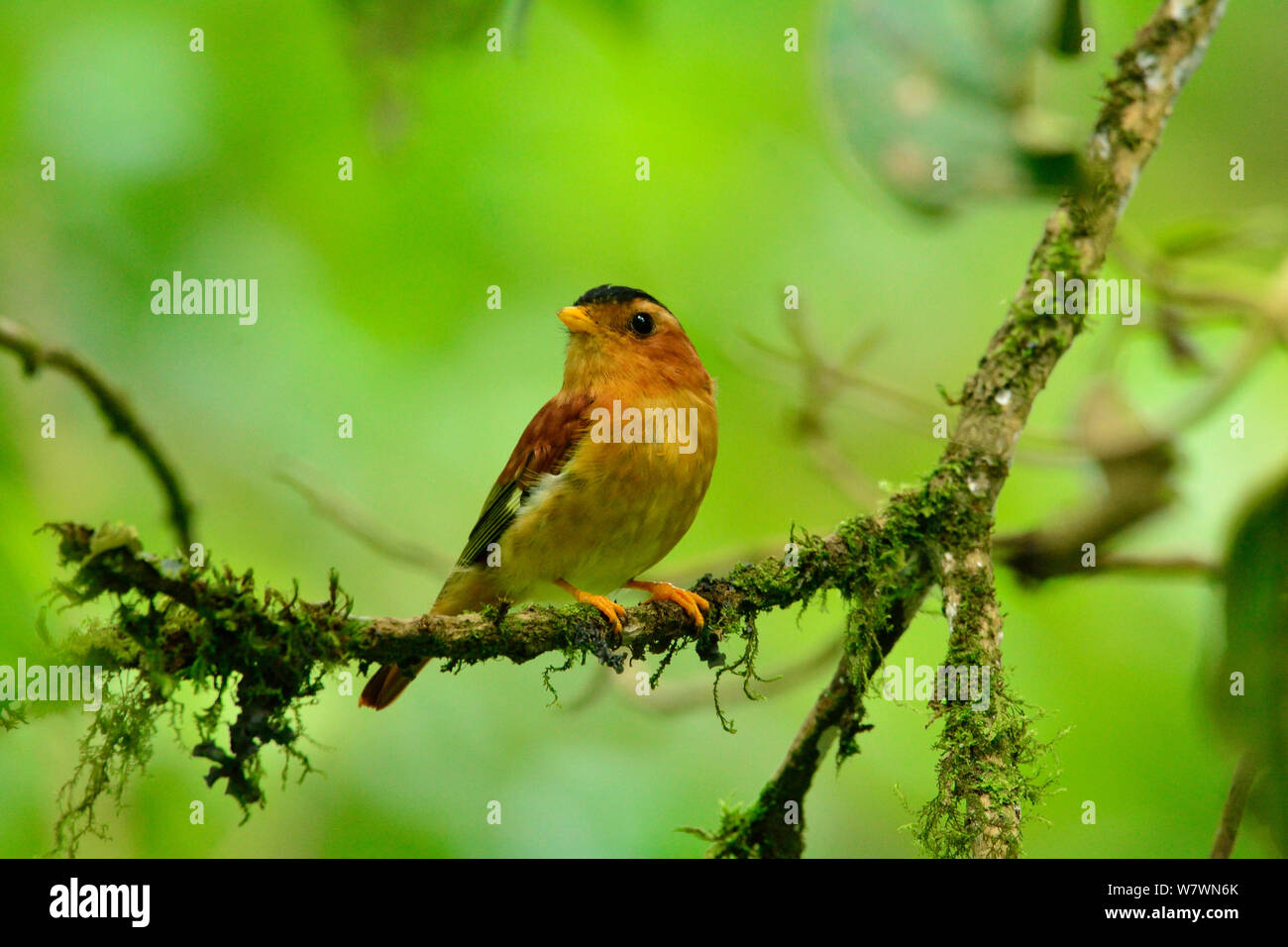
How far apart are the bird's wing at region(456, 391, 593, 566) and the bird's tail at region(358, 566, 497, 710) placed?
53 mm

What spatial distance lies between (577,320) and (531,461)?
495 mm

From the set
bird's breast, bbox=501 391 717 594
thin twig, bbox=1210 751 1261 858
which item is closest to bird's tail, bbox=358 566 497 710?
bird's breast, bbox=501 391 717 594

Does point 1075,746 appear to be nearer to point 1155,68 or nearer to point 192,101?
point 1155,68

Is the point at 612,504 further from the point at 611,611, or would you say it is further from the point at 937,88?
the point at 937,88

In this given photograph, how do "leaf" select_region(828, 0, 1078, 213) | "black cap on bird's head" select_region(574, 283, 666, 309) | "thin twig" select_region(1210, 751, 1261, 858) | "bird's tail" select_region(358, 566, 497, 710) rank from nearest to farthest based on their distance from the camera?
"thin twig" select_region(1210, 751, 1261, 858) < "leaf" select_region(828, 0, 1078, 213) < "bird's tail" select_region(358, 566, 497, 710) < "black cap on bird's head" select_region(574, 283, 666, 309)

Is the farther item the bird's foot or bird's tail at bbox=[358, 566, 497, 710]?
bird's tail at bbox=[358, 566, 497, 710]

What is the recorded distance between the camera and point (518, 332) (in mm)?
5641

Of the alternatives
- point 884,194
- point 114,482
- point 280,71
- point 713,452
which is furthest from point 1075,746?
point 280,71

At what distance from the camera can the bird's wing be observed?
10.5 feet

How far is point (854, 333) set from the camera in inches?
223

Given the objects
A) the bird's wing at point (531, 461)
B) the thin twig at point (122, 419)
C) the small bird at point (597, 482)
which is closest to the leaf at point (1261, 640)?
the small bird at point (597, 482)

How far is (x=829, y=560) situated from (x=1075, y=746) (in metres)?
2.55

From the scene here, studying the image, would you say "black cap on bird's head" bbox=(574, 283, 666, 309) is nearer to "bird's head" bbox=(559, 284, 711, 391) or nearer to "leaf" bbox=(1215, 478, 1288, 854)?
"bird's head" bbox=(559, 284, 711, 391)

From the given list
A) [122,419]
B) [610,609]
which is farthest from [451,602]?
[122,419]
